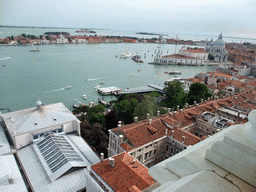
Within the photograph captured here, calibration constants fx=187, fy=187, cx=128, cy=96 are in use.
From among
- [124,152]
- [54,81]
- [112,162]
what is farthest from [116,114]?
[54,81]

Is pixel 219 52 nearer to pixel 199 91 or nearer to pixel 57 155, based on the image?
pixel 199 91

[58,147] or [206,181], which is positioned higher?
[206,181]

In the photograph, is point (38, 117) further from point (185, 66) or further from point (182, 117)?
point (185, 66)

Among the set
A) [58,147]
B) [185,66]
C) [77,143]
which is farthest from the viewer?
[185,66]

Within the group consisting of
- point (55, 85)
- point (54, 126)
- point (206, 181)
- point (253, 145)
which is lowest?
point (55, 85)

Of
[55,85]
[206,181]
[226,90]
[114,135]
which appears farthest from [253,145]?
[55,85]

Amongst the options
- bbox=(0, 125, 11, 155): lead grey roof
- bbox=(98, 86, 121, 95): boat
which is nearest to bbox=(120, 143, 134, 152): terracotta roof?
bbox=(0, 125, 11, 155): lead grey roof
